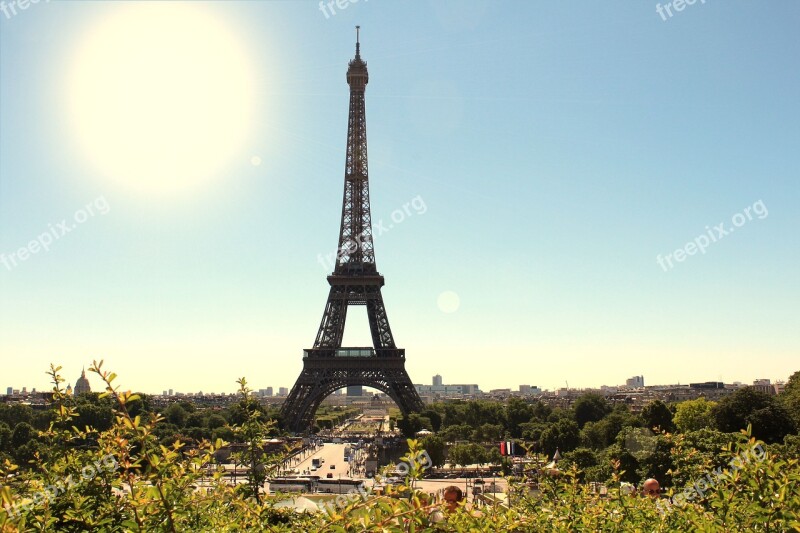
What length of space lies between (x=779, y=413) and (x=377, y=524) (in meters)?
63.2

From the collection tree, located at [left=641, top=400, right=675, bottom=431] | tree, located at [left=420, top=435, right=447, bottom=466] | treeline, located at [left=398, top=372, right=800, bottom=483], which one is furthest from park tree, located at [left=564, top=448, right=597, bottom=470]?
tree, located at [left=641, top=400, right=675, bottom=431]

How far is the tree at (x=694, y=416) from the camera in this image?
67250mm

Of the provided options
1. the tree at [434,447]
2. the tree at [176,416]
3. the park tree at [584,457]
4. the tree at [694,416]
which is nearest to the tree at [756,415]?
the tree at [694,416]

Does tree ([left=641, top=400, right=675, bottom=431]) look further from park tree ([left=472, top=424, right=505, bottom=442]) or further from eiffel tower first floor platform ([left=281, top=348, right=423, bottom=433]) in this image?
eiffel tower first floor platform ([left=281, top=348, right=423, bottom=433])

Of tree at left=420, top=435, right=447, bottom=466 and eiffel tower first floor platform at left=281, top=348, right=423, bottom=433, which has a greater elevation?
eiffel tower first floor platform at left=281, top=348, right=423, bottom=433

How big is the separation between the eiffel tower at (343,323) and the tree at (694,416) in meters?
30.7

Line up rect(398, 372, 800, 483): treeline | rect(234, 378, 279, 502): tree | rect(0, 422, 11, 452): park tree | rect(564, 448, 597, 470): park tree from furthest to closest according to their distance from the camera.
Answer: rect(0, 422, 11, 452): park tree → rect(564, 448, 597, 470): park tree → rect(398, 372, 800, 483): treeline → rect(234, 378, 279, 502): tree

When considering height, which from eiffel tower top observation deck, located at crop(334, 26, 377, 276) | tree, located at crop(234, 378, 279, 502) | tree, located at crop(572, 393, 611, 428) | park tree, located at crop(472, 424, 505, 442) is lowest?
park tree, located at crop(472, 424, 505, 442)

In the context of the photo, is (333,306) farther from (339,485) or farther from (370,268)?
(339,485)

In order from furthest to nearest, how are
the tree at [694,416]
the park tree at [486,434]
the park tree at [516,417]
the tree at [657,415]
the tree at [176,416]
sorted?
the tree at [176,416] → the park tree at [516,417] → the park tree at [486,434] → the tree at [694,416] → the tree at [657,415]

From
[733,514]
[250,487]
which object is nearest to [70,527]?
[250,487]

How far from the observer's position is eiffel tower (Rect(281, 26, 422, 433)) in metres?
71.1

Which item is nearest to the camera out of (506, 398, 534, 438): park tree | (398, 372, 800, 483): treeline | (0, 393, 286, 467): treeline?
(398, 372, 800, 483): treeline

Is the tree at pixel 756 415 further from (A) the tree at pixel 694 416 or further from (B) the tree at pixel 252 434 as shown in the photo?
(B) the tree at pixel 252 434
